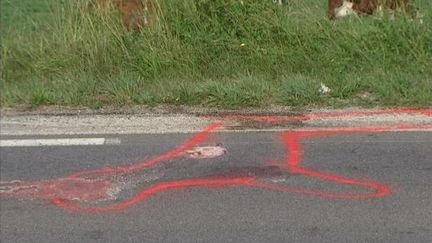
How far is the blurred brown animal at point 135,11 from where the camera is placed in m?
7.83

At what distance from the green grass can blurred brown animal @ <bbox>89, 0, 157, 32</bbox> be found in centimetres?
13

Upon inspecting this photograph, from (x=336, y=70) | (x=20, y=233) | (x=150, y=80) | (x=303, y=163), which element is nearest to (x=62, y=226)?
(x=20, y=233)

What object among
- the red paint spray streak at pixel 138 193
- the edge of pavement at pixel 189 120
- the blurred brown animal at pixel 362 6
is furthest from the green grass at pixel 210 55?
the red paint spray streak at pixel 138 193

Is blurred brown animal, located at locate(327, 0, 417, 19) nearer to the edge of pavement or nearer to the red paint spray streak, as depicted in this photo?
the edge of pavement

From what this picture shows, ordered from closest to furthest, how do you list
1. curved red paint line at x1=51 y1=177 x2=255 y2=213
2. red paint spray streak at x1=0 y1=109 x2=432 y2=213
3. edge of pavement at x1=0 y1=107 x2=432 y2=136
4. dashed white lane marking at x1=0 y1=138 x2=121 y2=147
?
1. curved red paint line at x1=51 y1=177 x2=255 y2=213
2. red paint spray streak at x1=0 y1=109 x2=432 y2=213
3. dashed white lane marking at x1=0 y1=138 x2=121 y2=147
4. edge of pavement at x1=0 y1=107 x2=432 y2=136

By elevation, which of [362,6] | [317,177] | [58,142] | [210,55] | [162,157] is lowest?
[317,177]

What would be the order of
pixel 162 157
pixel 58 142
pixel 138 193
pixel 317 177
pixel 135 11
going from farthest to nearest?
pixel 135 11
pixel 58 142
pixel 162 157
pixel 317 177
pixel 138 193

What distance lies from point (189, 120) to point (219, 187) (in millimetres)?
1529

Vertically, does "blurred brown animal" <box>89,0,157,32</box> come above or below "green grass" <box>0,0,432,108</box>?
above

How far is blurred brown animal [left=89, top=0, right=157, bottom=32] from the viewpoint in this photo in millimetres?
7832

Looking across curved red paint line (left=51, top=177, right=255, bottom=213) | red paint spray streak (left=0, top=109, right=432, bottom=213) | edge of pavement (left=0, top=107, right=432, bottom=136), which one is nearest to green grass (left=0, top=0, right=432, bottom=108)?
edge of pavement (left=0, top=107, right=432, bottom=136)

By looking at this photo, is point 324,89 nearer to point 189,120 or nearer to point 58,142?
point 189,120

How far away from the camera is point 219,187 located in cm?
460

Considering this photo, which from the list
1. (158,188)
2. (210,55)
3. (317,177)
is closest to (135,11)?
(210,55)
